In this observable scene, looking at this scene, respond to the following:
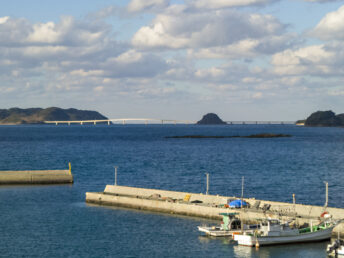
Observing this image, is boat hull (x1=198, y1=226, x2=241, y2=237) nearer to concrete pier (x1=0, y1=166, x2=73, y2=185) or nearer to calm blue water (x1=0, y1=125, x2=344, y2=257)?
calm blue water (x1=0, y1=125, x2=344, y2=257)

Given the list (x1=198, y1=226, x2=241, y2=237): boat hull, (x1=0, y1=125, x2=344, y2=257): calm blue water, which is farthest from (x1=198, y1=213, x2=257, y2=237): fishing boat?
(x1=0, y1=125, x2=344, y2=257): calm blue water

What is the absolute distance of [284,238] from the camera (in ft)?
158

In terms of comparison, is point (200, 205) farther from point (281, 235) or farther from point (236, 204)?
point (281, 235)

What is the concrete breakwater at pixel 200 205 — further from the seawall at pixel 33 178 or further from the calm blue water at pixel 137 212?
the seawall at pixel 33 178

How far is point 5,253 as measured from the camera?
4712 cm

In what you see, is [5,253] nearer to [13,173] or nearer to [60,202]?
[60,202]

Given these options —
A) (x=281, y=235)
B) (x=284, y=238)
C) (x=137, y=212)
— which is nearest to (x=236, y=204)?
(x=281, y=235)

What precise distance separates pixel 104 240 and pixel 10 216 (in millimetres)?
16955

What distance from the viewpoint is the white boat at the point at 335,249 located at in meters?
43.6

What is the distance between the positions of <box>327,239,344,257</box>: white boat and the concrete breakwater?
464 cm

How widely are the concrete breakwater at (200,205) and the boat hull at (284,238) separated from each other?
1.35m

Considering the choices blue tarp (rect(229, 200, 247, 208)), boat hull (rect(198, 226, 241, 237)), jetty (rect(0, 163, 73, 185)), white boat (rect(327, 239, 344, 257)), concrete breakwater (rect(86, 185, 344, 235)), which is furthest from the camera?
jetty (rect(0, 163, 73, 185))

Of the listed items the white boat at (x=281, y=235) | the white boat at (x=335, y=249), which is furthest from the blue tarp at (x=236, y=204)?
the white boat at (x=335, y=249)

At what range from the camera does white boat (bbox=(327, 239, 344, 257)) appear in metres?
43.6
